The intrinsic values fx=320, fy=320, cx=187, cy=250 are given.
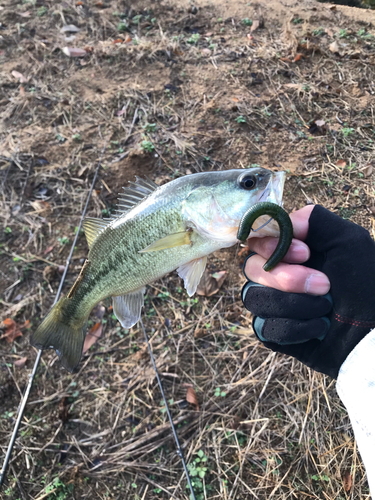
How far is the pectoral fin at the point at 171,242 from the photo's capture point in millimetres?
2004

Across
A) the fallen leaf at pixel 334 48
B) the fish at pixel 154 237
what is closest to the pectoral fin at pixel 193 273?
the fish at pixel 154 237

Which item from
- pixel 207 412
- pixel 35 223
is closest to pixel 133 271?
pixel 207 412

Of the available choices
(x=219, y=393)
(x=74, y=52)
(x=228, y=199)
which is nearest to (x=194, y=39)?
(x=74, y=52)

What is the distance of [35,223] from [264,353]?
3229 mm

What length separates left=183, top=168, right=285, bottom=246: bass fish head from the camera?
1923 mm

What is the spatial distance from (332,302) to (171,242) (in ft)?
3.48

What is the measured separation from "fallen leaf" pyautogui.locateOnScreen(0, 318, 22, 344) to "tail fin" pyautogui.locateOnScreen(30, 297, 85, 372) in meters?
1.47

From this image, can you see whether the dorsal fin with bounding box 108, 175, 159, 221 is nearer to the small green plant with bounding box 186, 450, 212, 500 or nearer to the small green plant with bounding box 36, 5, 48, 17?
the small green plant with bounding box 186, 450, 212, 500

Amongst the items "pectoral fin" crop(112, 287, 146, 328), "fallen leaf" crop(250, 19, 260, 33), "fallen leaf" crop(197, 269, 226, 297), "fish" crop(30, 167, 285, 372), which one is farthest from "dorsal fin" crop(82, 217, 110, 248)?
"fallen leaf" crop(250, 19, 260, 33)

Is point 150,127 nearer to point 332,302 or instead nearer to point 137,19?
point 137,19

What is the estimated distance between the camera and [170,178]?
4.29m

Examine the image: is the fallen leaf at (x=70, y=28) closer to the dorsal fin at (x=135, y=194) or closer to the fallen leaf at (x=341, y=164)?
the fallen leaf at (x=341, y=164)

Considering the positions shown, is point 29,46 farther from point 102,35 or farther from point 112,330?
point 112,330

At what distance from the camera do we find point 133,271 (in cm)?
218
